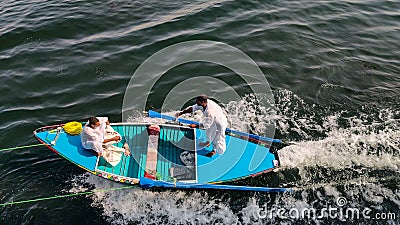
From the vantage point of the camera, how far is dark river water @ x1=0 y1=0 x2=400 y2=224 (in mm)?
9328

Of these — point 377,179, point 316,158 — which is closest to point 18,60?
point 316,158

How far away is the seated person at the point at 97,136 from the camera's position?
899 cm

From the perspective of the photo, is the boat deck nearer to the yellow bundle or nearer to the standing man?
the standing man

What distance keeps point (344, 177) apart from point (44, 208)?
9028 millimetres

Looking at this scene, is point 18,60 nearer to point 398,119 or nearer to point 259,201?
point 259,201

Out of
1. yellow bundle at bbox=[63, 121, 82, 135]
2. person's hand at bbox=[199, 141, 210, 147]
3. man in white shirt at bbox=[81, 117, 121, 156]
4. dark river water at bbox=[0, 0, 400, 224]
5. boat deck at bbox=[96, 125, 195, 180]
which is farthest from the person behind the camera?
person's hand at bbox=[199, 141, 210, 147]

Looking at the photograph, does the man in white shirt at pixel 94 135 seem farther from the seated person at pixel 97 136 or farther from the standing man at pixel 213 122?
the standing man at pixel 213 122

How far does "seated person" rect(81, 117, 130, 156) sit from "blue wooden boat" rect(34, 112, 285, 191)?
1.08 ft

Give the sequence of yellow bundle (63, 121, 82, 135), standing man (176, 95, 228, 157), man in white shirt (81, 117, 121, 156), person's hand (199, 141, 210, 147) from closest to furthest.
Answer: man in white shirt (81, 117, 121, 156)
standing man (176, 95, 228, 157)
yellow bundle (63, 121, 82, 135)
person's hand (199, 141, 210, 147)

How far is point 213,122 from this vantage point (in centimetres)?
927

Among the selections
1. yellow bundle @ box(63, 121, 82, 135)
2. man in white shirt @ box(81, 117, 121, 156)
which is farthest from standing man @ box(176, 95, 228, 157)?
yellow bundle @ box(63, 121, 82, 135)

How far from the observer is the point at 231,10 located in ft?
60.2

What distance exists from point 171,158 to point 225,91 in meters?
4.63

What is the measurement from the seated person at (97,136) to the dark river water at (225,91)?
1345mm
